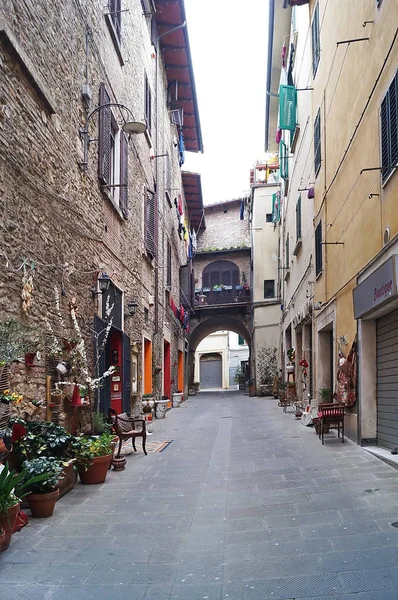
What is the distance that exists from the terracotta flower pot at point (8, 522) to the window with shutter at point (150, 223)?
10.9 m

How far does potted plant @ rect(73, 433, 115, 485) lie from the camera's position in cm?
646

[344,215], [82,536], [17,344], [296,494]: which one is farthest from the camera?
[344,215]

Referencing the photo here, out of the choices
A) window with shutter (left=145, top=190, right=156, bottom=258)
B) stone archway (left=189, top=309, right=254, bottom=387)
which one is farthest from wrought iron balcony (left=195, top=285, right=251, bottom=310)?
window with shutter (left=145, top=190, right=156, bottom=258)

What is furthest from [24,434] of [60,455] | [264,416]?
[264,416]

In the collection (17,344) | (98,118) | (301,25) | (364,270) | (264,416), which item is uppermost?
(301,25)

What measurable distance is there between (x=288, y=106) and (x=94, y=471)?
1287 centimetres

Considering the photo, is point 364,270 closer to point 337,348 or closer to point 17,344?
point 337,348

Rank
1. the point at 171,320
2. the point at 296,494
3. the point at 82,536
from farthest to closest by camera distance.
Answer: the point at 171,320, the point at 296,494, the point at 82,536

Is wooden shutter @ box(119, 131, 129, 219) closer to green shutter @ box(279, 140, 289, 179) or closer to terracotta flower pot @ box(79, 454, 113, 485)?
terracotta flower pot @ box(79, 454, 113, 485)

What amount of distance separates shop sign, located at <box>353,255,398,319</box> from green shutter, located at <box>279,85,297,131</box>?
370 inches

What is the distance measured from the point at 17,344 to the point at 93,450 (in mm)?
2055

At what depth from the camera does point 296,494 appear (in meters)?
5.88

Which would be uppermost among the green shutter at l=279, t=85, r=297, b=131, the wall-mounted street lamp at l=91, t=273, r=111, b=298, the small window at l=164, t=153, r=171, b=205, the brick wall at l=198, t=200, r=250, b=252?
the brick wall at l=198, t=200, r=250, b=252

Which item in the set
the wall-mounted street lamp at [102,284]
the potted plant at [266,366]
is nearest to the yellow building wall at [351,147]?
the wall-mounted street lamp at [102,284]
